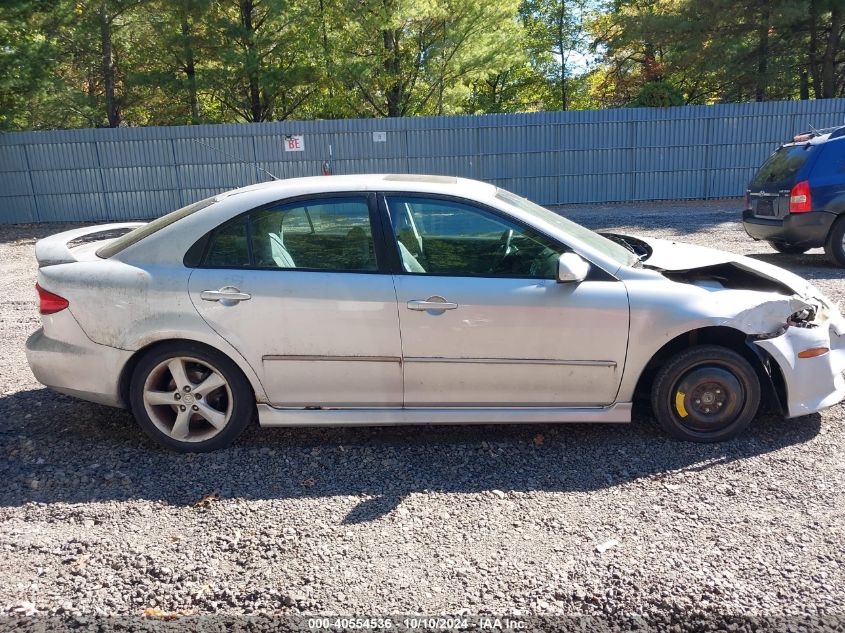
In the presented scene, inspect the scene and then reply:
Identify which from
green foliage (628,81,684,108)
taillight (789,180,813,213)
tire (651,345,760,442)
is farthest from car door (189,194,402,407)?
green foliage (628,81,684,108)

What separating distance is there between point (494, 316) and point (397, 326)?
0.55 metres

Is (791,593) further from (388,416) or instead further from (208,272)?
(208,272)

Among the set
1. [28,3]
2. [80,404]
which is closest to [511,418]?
[80,404]

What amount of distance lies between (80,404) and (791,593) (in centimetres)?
444

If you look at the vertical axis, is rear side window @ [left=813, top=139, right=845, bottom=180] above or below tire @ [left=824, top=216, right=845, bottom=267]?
above

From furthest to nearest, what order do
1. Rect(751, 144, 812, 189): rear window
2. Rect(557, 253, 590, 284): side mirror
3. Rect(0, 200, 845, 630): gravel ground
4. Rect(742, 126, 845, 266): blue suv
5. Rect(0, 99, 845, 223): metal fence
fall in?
Rect(0, 99, 845, 223): metal fence → Rect(751, 144, 812, 189): rear window → Rect(742, 126, 845, 266): blue suv → Rect(557, 253, 590, 284): side mirror → Rect(0, 200, 845, 630): gravel ground

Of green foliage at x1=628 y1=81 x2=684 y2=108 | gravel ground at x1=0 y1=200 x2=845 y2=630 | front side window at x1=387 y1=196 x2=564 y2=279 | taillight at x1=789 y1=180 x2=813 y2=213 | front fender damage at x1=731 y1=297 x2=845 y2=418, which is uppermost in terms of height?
green foliage at x1=628 y1=81 x2=684 y2=108

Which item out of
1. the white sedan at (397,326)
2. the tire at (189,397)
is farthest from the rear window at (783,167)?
the tire at (189,397)

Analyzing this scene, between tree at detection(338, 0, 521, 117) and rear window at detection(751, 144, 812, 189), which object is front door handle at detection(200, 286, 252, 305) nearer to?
rear window at detection(751, 144, 812, 189)

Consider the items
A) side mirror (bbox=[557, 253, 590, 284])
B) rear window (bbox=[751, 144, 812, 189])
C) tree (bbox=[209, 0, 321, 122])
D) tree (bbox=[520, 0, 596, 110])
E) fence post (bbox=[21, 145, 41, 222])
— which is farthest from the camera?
tree (bbox=[520, 0, 596, 110])

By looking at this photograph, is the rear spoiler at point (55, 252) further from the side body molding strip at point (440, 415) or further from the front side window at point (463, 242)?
the front side window at point (463, 242)

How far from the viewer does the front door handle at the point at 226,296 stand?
384 centimetres

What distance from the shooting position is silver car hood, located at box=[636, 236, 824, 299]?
4211 mm

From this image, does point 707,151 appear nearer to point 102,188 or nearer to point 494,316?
point 102,188
